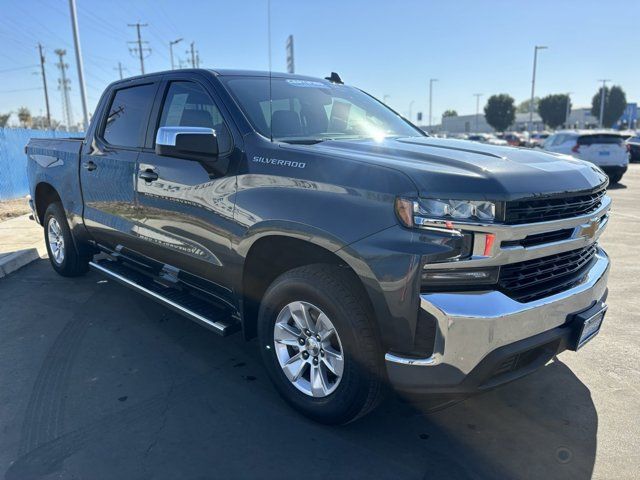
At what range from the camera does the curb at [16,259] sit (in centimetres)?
609

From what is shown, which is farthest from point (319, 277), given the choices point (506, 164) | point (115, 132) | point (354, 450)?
point (115, 132)

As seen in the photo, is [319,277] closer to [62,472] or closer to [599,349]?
[62,472]

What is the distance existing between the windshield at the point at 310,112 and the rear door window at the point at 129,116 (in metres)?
0.99

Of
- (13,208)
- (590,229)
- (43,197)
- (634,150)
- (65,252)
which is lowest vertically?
(13,208)

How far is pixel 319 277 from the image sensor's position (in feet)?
8.86

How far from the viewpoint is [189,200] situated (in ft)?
11.4

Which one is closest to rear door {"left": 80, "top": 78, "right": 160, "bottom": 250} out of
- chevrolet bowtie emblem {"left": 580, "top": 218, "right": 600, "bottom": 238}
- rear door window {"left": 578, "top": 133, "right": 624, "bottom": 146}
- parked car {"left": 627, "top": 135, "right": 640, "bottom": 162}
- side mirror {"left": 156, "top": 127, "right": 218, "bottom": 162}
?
side mirror {"left": 156, "top": 127, "right": 218, "bottom": 162}

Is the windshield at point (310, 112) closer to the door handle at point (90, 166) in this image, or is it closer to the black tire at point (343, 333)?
the black tire at point (343, 333)

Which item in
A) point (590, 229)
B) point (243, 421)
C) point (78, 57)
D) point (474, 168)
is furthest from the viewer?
point (78, 57)

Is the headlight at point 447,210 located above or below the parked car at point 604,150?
above

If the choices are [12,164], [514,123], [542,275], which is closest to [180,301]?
[542,275]

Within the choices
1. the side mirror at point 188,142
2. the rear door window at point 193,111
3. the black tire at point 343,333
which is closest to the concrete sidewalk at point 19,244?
the rear door window at point 193,111

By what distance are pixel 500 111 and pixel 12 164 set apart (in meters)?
73.9

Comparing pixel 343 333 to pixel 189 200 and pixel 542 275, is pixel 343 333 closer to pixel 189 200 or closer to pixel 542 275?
pixel 542 275
